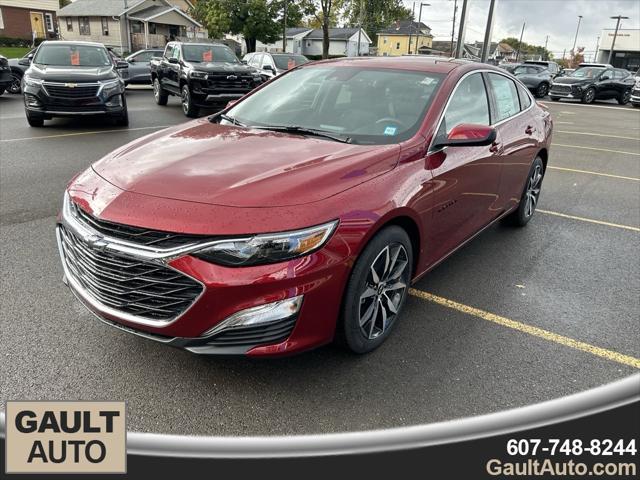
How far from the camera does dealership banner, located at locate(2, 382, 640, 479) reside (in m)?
1.96

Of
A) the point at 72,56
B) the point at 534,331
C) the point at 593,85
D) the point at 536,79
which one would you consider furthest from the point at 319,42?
the point at 534,331

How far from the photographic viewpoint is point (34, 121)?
35.2ft

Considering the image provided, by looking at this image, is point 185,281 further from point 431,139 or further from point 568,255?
point 568,255

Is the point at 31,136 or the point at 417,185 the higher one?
the point at 417,185

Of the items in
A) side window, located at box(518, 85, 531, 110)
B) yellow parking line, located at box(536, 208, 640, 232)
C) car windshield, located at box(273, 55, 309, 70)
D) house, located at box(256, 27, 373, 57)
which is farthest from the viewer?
house, located at box(256, 27, 373, 57)

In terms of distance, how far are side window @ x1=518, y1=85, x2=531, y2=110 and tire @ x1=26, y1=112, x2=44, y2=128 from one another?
9.53 metres

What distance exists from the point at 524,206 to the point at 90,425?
471cm

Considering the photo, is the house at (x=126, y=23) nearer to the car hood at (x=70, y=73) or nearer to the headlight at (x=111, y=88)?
the car hood at (x=70, y=73)

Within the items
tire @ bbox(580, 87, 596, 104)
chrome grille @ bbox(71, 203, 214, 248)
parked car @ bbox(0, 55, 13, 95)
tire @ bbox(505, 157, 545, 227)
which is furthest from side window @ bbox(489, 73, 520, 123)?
tire @ bbox(580, 87, 596, 104)

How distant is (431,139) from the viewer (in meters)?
3.42

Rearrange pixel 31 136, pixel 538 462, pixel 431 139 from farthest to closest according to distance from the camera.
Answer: pixel 31 136
pixel 431 139
pixel 538 462

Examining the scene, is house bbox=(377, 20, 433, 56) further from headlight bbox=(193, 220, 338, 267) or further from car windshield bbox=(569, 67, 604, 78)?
headlight bbox=(193, 220, 338, 267)

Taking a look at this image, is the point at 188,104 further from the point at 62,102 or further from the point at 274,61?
the point at 274,61

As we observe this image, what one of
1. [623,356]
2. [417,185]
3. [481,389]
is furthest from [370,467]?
[623,356]
